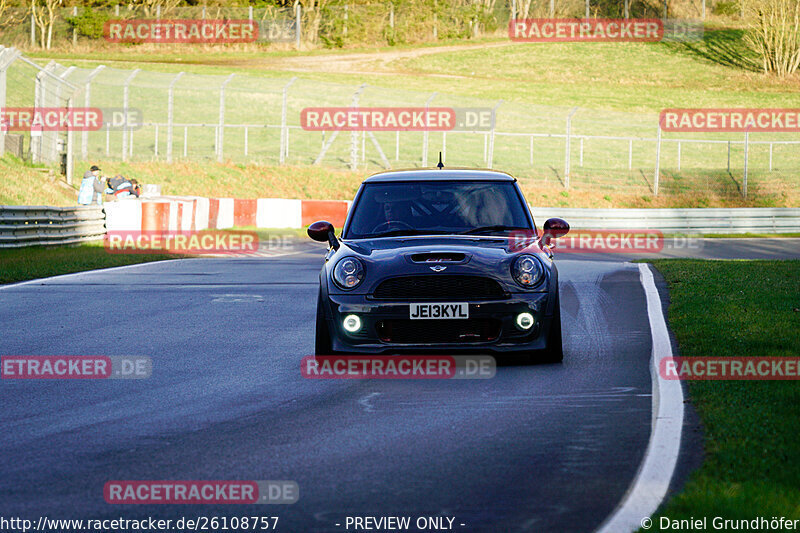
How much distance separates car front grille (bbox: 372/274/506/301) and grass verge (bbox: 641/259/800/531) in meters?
1.59

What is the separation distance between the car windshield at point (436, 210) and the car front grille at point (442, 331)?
1.15 meters

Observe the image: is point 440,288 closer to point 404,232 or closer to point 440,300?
point 440,300

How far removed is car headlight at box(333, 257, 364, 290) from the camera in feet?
27.0

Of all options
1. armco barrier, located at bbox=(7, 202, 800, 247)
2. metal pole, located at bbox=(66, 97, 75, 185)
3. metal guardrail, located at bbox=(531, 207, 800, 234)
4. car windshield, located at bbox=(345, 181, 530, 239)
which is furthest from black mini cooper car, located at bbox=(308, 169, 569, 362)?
metal pole, located at bbox=(66, 97, 75, 185)

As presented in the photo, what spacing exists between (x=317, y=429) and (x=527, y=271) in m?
2.58

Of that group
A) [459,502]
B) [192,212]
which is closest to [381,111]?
[192,212]

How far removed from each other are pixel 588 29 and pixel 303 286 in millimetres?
66367

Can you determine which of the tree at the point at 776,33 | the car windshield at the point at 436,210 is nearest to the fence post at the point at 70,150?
the car windshield at the point at 436,210

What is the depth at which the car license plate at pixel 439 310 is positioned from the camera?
8.02 m

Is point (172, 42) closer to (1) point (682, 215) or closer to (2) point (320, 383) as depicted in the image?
(1) point (682, 215)

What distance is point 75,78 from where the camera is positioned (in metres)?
32.8

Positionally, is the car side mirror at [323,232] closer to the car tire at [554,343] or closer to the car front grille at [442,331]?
the car front grille at [442,331]

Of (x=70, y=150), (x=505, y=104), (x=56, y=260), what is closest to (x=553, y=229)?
(x=56, y=260)

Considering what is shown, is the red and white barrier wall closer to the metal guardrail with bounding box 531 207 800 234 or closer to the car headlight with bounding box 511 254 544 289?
the metal guardrail with bounding box 531 207 800 234
